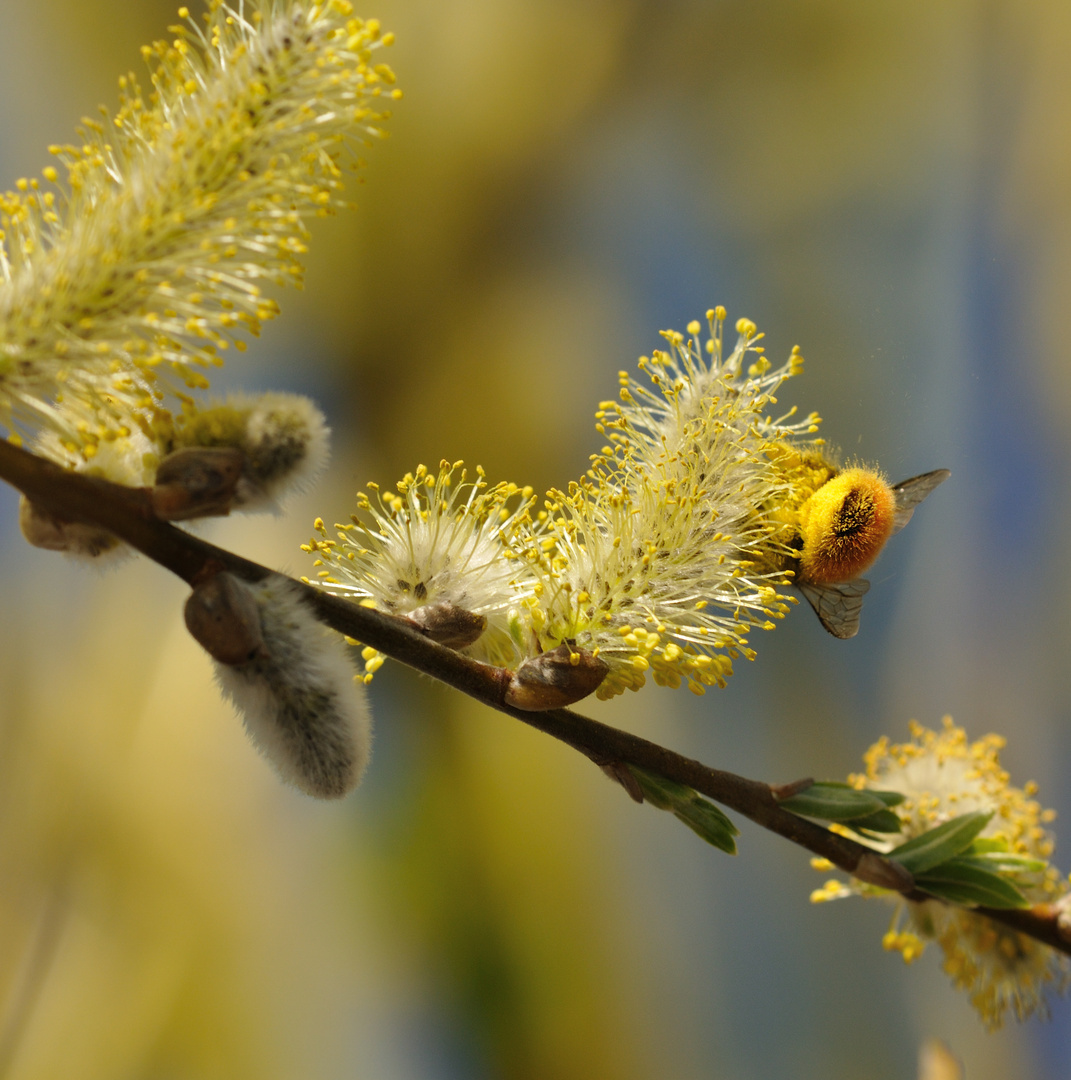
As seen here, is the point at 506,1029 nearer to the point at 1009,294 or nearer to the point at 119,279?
the point at 119,279

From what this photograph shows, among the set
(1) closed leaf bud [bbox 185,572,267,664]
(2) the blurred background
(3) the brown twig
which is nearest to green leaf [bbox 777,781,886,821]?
(3) the brown twig

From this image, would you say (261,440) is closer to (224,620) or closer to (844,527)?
(224,620)

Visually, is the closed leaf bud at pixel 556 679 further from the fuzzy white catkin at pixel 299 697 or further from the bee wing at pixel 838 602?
the bee wing at pixel 838 602

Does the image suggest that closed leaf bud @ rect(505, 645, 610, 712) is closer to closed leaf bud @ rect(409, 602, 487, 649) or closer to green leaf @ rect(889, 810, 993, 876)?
closed leaf bud @ rect(409, 602, 487, 649)

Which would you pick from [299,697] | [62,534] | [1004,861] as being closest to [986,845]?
[1004,861]

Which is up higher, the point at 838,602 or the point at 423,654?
the point at 838,602

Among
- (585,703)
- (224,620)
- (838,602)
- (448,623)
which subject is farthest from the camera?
(585,703)
